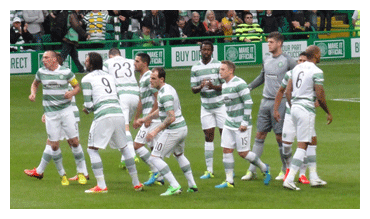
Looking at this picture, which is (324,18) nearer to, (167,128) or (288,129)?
(288,129)

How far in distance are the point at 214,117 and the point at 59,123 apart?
9.85 ft

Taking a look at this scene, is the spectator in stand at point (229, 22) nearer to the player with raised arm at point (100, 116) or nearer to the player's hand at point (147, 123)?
the player's hand at point (147, 123)

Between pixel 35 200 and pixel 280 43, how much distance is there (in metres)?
5.05

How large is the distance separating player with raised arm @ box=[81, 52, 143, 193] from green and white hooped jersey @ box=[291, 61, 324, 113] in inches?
117

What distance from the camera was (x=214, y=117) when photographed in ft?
45.1

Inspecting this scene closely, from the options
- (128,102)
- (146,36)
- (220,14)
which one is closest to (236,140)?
(128,102)

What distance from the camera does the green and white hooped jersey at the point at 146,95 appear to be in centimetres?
1289

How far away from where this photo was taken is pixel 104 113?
456 inches

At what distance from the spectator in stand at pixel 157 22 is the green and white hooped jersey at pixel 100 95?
1836 cm

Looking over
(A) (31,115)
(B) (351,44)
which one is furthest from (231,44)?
(A) (31,115)

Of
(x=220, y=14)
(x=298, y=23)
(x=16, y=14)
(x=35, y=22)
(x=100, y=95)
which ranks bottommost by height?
(x=100, y=95)

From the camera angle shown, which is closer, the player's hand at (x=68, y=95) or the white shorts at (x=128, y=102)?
the player's hand at (x=68, y=95)

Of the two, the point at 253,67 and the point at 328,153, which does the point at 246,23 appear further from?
the point at 328,153

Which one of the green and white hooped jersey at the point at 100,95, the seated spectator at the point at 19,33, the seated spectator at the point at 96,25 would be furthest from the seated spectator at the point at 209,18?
the green and white hooped jersey at the point at 100,95
